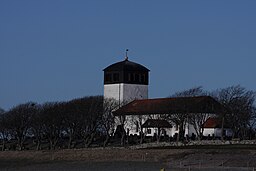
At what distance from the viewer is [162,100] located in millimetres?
120062

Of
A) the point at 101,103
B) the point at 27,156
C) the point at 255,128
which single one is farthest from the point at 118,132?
the point at 27,156

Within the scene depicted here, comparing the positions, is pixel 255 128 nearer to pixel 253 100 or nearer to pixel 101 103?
pixel 253 100

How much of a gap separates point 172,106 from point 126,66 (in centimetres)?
2099

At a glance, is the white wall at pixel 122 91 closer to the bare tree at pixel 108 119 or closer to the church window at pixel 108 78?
the church window at pixel 108 78

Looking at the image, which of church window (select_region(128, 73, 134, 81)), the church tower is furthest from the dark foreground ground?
church window (select_region(128, 73, 134, 81))

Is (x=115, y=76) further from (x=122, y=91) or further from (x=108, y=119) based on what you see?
(x=108, y=119)

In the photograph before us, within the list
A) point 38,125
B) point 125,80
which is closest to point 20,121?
point 38,125

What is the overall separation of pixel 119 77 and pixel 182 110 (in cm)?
2521

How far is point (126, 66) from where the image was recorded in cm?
12706

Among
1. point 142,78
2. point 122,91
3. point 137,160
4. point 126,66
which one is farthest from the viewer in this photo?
point 142,78

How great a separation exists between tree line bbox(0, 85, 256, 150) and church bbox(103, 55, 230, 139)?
1.43 metres

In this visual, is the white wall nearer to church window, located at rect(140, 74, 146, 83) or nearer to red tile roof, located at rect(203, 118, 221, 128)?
church window, located at rect(140, 74, 146, 83)

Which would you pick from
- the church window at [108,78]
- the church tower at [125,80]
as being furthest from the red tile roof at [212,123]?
the church window at [108,78]

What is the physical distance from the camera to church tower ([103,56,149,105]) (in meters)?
127
